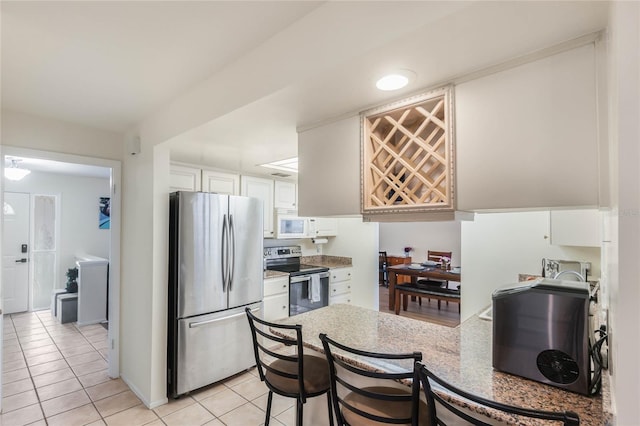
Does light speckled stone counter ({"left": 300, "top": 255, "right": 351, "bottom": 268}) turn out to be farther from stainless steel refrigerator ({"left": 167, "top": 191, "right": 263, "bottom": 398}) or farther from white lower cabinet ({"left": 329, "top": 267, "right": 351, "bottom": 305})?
stainless steel refrigerator ({"left": 167, "top": 191, "right": 263, "bottom": 398})

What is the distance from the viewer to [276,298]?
3.77 m

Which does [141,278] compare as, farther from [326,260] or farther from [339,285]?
[326,260]

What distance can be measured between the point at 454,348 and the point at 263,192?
3.14 metres

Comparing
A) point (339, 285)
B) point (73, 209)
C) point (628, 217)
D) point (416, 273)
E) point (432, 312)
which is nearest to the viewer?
point (628, 217)

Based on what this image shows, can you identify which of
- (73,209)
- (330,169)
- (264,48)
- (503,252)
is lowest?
(503,252)

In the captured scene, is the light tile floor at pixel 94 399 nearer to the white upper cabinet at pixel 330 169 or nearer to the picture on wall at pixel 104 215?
the white upper cabinet at pixel 330 169

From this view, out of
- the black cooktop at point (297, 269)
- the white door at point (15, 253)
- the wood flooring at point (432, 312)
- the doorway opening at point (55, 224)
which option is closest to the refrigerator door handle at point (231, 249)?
the black cooktop at point (297, 269)

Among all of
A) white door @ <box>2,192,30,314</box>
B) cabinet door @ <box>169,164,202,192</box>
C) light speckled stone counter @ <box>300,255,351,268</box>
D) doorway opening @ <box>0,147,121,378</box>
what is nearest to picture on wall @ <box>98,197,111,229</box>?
doorway opening @ <box>0,147,121,378</box>

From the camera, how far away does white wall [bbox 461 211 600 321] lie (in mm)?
2877

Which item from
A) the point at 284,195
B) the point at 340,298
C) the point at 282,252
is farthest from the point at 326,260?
the point at 284,195

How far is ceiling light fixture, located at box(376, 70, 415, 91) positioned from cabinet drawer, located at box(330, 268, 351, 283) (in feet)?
10.8

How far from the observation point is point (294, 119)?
1989 millimetres

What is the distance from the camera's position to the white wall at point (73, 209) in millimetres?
5242

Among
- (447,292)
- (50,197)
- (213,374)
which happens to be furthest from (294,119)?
(50,197)
